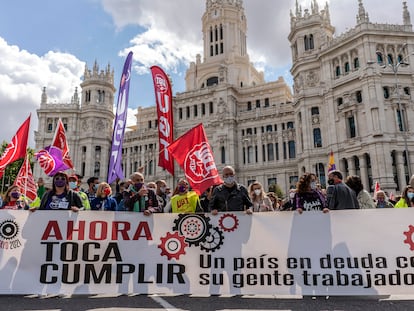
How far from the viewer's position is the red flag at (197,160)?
350 inches

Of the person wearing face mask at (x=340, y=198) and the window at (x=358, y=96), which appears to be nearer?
the person wearing face mask at (x=340, y=198)

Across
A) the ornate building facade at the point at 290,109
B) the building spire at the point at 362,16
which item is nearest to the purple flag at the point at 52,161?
the ornate building facade at the point at 290,109

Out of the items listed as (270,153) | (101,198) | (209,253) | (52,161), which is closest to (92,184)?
(101,198)

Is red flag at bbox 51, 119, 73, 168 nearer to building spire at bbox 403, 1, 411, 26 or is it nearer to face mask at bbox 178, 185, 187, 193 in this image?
face mask at bbox 178, 185, 187, 193

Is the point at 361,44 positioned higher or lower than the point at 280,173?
higher

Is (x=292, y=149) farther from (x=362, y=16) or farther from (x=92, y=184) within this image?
(x=92, y=184)

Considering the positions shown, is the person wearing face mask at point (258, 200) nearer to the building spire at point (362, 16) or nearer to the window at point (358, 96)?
the window at point (358, 96)

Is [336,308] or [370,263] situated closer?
[336,308]

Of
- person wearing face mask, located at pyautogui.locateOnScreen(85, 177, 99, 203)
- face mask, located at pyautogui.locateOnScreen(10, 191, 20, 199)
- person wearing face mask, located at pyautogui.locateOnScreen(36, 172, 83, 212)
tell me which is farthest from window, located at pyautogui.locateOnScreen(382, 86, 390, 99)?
person wearing face mask, located at pyautogui.locateOnScreen(36, 172, 83, 212)

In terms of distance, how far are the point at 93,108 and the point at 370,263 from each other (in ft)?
198

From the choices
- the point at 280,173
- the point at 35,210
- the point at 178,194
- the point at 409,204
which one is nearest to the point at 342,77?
the point at 280,173

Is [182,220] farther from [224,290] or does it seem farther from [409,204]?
[409,204]

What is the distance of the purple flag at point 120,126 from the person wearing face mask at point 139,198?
120 cm

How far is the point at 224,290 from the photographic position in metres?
6.70
